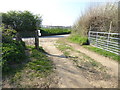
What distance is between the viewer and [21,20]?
17.0 feet

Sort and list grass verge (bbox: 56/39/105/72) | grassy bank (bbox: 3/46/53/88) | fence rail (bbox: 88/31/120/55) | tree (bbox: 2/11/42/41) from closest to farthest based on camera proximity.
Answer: grassy bank (bbox: 3/46/53/88), grass verge (bbox: 56/39/105/72), tree (bbox: 2/11/42/41), fence rail (bbox: 88/31/120/55)

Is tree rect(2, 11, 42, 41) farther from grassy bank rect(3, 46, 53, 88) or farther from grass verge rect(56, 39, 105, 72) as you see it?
grassy bank rect(3, 46, 53, 88)

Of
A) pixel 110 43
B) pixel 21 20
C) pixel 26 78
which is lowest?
pixel 26 78

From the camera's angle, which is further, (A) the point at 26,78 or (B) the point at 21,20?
(B) the point at 21,20

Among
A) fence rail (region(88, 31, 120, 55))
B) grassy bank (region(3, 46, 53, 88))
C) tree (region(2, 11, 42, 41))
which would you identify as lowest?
grassy bank (region(3, 46, 53, 88))

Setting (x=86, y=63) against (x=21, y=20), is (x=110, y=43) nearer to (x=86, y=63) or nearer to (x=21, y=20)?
(x=86, y=63)

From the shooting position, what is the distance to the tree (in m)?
4.99

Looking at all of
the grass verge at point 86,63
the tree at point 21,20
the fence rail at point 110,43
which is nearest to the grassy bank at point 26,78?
the grass verge at point 86,63

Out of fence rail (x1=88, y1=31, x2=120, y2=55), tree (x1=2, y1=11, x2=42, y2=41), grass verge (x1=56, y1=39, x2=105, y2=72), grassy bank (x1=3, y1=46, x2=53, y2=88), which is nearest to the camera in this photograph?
grassy bank (x1=3, y1=46, x2=53, y2=88)

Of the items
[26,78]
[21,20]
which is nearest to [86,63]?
[26,78]

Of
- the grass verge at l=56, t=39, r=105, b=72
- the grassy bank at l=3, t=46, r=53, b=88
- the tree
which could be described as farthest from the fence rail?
the tree

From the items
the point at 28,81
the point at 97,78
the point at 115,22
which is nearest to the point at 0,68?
the point at 28,81

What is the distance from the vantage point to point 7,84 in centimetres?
232

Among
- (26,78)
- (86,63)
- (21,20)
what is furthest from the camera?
(21,20)
